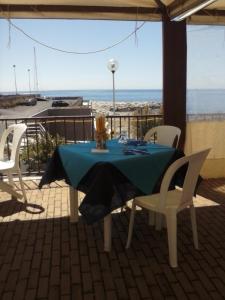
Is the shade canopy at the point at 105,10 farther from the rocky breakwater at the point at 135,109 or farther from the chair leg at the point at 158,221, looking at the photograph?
the chair leg at the point at 158,221

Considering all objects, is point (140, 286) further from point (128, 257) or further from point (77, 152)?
point (77, 152)

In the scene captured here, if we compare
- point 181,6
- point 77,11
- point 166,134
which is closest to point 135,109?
point 77,11

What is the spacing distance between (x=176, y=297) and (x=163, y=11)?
3.46 meters

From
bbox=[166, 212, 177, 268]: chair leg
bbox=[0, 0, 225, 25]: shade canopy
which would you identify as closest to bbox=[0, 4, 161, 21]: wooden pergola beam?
Answer: bbox=[0, 0, 225, 25]: shade canopy

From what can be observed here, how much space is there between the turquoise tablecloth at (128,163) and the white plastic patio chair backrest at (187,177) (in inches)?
10.5

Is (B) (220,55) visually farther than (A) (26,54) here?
No

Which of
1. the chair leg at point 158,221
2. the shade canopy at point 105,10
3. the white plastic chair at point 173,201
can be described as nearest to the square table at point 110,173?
the white plastic chair at point 173,201

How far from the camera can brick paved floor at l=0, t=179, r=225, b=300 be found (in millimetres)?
2436

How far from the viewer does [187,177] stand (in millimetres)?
2725

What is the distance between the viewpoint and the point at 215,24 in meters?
4.69

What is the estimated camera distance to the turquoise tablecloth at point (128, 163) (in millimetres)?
2869

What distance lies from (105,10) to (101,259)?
3.03 meters

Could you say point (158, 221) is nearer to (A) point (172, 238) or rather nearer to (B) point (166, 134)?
(A) point (172, 238)

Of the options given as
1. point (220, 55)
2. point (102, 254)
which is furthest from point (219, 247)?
point (220, 55)
